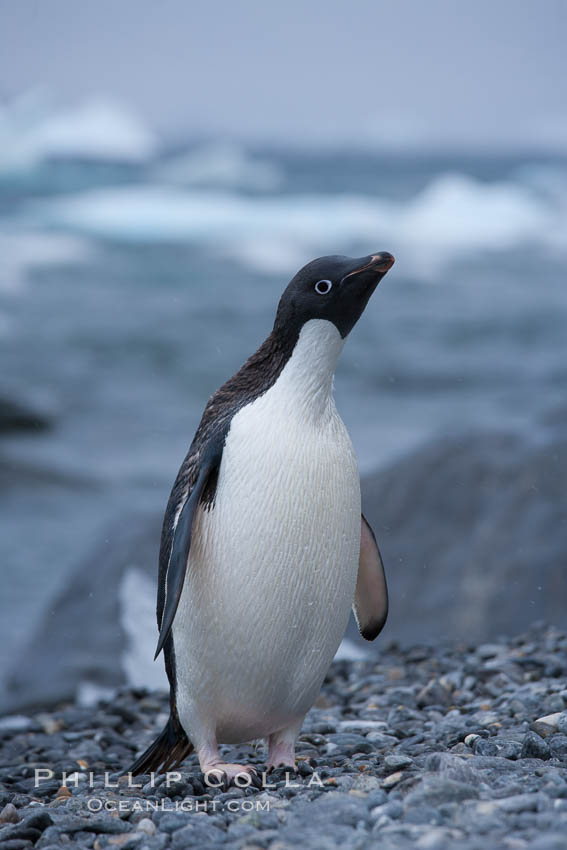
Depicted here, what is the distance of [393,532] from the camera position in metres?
5.68

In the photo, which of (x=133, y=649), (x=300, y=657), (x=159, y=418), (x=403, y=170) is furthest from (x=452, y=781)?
(x=403, y=170)

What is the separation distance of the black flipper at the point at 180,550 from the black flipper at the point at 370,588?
637 mm

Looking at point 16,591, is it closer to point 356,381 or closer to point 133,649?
point 133,649

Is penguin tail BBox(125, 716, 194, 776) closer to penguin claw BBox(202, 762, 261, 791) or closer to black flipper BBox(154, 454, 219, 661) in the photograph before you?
penguin claw BBox(202, 762, 261, 791)

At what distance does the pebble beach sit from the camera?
1.86m

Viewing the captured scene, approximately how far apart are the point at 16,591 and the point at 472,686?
4.92 meters

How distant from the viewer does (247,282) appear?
46.6 feet

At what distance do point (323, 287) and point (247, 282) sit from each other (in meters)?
11.9

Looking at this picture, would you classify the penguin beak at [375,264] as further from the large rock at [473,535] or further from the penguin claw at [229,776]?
the large rock at [473,535]

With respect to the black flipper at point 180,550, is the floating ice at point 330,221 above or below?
above

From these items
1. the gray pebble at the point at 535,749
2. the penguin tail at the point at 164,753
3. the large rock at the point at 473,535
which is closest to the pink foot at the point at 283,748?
the penguin tail at the point at 164,753

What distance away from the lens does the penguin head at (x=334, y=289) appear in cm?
243

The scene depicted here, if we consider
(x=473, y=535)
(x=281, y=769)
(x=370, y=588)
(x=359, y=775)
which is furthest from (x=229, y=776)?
(x=473, y=535)

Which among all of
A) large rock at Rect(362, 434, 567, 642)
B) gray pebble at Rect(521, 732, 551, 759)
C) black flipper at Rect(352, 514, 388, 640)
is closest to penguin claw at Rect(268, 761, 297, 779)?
black flipper at Rect(352, 514, 388, 640)
